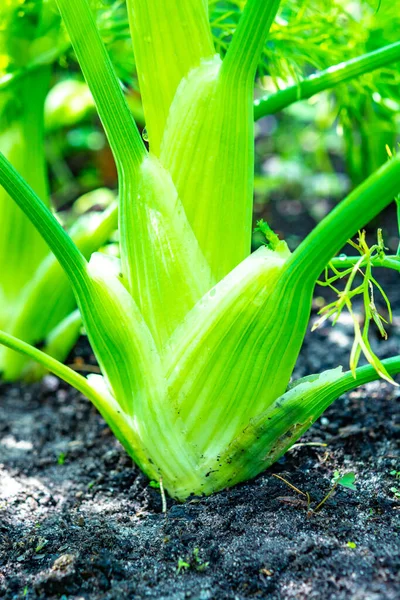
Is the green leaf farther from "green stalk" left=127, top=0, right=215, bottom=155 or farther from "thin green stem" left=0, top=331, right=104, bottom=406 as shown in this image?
"green stalk" left=127, top=0, right=215, bottom=155

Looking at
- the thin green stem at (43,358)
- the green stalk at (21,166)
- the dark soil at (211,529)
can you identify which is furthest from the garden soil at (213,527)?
the green stalk at (21,166)

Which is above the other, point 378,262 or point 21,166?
point 21,166

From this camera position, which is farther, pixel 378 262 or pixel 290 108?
pixel 290 108

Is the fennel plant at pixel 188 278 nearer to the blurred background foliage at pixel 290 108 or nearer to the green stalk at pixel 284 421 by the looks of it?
the green stalk at pixel 284 421

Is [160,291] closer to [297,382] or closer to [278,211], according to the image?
[297,382]

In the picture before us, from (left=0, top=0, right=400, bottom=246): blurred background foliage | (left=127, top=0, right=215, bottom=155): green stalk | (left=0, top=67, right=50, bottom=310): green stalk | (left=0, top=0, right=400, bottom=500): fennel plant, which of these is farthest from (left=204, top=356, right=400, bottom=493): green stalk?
(left=0, top=67, right=50, bottom=310): green stalk

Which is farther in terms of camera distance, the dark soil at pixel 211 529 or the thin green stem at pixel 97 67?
the thin green stem at pixel 97 67

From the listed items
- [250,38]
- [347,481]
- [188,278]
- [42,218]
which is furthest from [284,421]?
[250,38]

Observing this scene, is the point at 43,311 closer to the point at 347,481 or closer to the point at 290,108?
the point at 347,481
